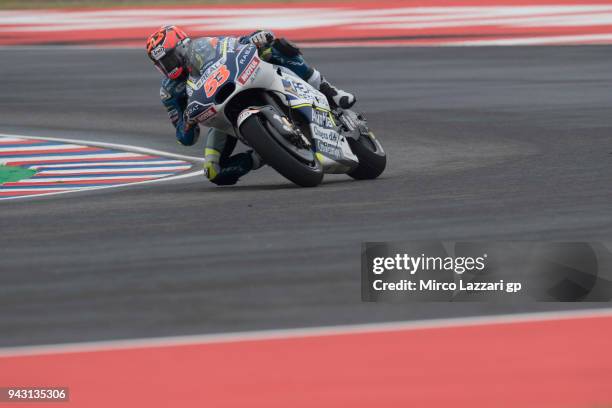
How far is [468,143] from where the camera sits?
548 inches

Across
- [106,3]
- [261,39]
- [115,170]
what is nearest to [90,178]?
[115,170]

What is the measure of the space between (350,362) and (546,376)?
762mm

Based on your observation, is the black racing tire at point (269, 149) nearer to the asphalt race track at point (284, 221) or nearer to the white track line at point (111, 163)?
the asphalt race track at point (284, 221)

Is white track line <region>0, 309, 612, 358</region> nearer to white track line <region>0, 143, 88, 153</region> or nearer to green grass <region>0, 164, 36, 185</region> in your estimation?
green grass <region>0, 164, 36, 185</region>

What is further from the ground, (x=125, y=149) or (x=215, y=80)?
(x=215, y=80)

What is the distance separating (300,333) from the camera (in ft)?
20.3

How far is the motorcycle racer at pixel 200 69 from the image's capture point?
10.7 meters

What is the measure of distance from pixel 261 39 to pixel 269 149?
998mm

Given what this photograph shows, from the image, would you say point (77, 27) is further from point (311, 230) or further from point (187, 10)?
point (311, 230)

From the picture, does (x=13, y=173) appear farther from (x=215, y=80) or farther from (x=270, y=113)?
(x=270, y=113)

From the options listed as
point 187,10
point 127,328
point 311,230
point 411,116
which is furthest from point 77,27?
point 127,328

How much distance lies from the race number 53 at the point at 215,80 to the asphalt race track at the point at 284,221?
761mm
